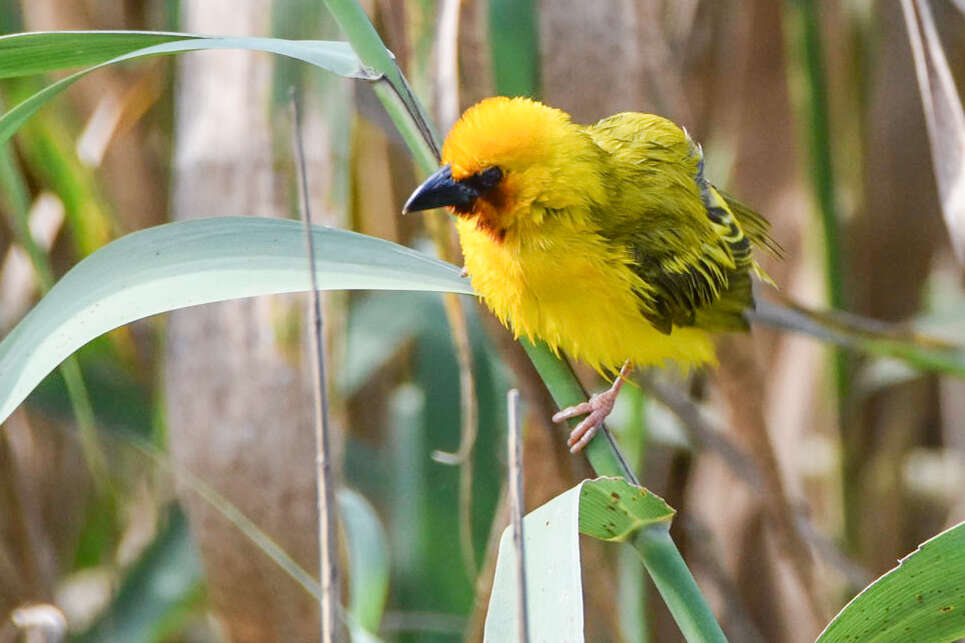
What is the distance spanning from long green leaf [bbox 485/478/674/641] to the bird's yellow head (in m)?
0.42

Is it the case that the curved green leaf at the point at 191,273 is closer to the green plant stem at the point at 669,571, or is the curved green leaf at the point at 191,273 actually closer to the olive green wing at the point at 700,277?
the green plant stem at the point at 669,571

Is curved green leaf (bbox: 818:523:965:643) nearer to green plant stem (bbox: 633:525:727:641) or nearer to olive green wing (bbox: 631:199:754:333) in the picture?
green plant stem (bbox: 633:525:727:641)

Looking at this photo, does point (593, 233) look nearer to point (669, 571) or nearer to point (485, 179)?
point (485, 179)

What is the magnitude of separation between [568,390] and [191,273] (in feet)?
1.22

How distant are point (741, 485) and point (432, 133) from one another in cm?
139

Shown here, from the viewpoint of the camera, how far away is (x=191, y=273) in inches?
34.7

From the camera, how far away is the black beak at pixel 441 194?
3.57 feet

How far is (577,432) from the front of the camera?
45.8 inches

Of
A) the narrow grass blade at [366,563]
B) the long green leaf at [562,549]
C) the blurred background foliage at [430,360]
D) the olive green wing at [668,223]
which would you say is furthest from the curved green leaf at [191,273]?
the narrow grass blade at [366,563]

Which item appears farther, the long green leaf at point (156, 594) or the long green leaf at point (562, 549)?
the long green leaf at point (156, 594)

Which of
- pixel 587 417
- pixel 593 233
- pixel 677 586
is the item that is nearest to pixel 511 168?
pixel 593 233

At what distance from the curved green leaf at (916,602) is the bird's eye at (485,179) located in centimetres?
59

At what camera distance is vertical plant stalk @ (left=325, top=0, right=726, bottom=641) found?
31.8 inches

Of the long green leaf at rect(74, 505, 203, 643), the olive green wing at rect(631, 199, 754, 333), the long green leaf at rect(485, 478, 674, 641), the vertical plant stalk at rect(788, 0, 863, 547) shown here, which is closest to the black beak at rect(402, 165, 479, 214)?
the olive green wing at rect(631, 199, 754, 333)
